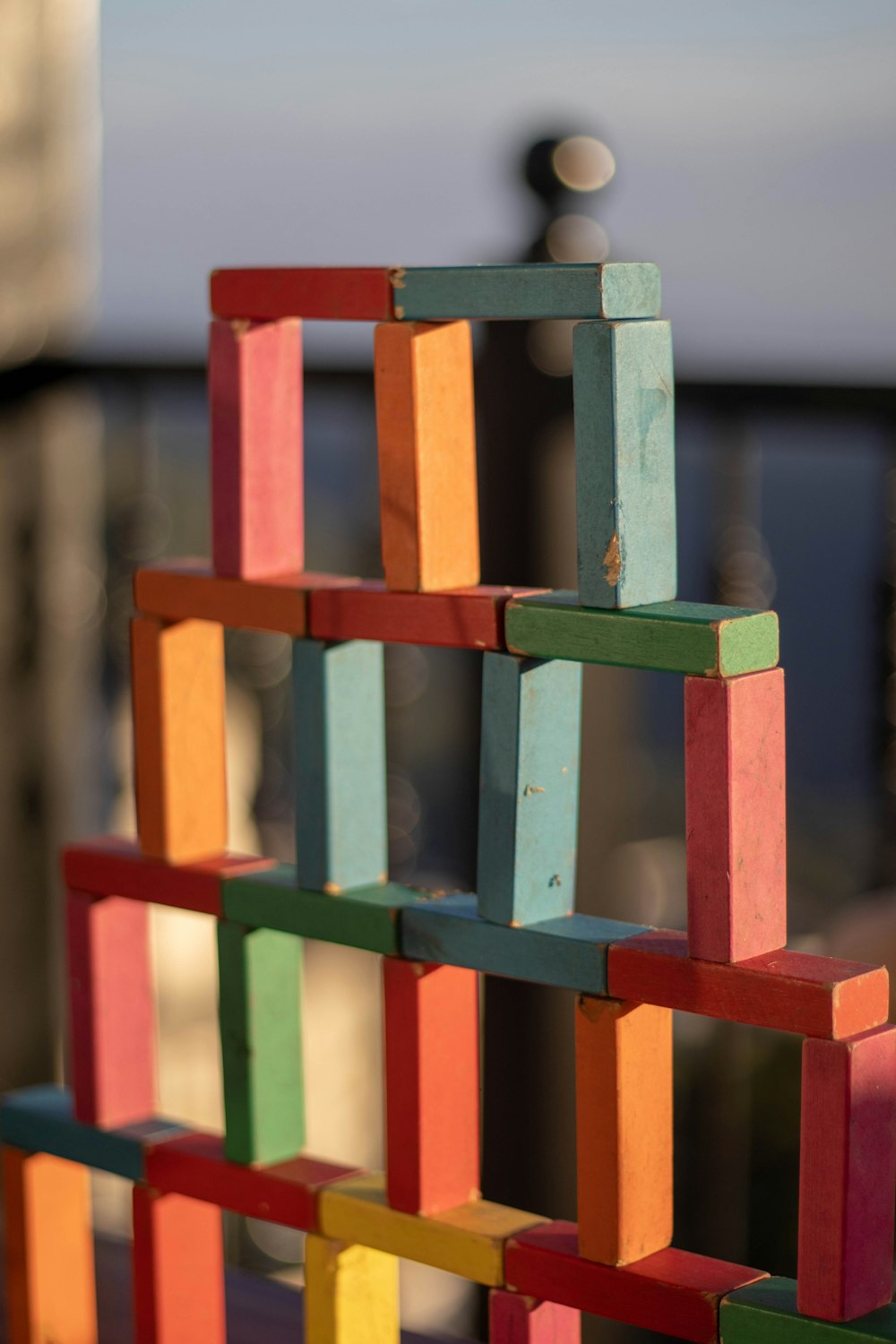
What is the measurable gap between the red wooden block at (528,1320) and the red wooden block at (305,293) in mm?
395

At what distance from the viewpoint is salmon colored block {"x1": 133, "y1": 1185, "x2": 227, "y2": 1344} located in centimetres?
84

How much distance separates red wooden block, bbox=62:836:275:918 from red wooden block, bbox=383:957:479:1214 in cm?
10

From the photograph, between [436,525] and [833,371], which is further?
[833,371]

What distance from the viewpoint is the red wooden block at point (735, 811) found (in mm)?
642

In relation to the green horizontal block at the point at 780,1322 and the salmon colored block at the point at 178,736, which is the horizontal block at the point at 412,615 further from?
the green horizontal block at the point at 780,1322

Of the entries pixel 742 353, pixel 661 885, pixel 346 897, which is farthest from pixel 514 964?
pixel 661 885

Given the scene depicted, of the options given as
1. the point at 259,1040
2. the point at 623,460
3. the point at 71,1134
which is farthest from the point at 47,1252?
the point at 623,460

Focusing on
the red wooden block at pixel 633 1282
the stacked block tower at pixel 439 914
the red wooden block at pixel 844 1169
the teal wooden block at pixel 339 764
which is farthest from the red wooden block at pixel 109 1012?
the red wooden block at pixel 844 1169

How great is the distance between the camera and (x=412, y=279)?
709 mm

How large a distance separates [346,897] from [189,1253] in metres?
0.22

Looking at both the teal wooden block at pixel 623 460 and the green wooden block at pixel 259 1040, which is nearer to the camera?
the teal wooden block at pixel 623 460

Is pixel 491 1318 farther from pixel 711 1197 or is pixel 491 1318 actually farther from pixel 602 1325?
pixel 602 1325

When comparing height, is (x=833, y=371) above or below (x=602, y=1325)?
above

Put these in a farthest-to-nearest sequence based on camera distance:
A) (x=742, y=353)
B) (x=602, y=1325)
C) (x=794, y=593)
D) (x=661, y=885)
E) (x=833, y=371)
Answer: (x=794, y=593) → (x=661, y=885) → (x=602, y=1325) → (x=742, y=353) → (x=833, y=371)
